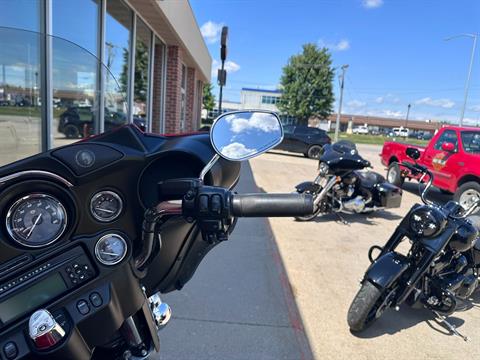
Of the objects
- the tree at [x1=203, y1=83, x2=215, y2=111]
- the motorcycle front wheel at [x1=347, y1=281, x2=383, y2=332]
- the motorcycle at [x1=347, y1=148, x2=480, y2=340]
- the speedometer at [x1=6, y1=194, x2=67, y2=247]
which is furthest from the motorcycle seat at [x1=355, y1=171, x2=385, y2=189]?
the tree at [x1=203, y1=83, x2=215, y2=111]

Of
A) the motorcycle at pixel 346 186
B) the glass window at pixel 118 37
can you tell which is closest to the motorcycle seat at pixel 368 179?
the motorcycle at pixel 346 186

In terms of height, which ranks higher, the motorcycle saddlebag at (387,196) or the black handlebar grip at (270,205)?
the black handlebar grip at (270,205)

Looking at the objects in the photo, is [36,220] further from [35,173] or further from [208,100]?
[208,100]

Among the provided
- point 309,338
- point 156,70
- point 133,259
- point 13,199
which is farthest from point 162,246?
point 156,70

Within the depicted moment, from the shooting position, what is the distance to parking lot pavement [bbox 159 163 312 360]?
2.67 metres

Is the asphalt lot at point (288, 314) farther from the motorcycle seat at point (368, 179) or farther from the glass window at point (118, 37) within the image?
the glass window at point (118, 37)

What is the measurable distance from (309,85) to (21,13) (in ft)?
153

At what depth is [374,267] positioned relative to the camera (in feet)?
9.78

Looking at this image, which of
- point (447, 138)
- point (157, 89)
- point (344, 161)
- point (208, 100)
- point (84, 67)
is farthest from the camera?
point (208, 100)

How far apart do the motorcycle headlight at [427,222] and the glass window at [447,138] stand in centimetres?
608

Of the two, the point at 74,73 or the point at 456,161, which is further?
the point at 456,161

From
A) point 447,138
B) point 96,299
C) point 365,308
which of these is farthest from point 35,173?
point 447,138

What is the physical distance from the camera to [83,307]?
42.5 inches

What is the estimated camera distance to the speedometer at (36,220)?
1134mm
